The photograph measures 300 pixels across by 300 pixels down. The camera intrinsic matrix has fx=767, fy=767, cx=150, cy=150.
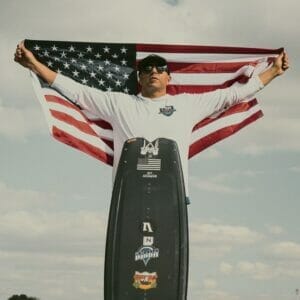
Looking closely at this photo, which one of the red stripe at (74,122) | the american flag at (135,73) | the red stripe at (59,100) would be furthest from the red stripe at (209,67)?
the red stripe at (59,100)

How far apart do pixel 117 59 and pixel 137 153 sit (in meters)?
2.34

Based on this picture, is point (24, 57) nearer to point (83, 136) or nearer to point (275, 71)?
point (83, 136)

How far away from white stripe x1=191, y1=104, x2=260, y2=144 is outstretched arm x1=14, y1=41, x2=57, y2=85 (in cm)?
313

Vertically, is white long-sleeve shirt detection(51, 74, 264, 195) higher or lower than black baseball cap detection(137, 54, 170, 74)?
lower

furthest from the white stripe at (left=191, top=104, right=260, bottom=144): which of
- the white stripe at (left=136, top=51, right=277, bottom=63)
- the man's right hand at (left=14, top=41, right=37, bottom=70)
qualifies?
the man's right hand at (left=14, top=41, right=37, bottom=70)

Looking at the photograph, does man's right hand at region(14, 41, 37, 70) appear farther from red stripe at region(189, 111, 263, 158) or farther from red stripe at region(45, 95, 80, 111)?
red stripe at region(189, 111, 263, 158)

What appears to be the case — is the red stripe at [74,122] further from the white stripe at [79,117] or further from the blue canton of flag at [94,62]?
the blue canton of flag at [94,62]

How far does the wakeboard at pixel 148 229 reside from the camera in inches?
557

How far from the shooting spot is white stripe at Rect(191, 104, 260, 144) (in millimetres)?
15719

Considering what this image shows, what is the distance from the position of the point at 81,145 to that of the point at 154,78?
2047 millimetres

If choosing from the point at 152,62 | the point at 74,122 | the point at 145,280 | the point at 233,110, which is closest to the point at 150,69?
the point at 152,62

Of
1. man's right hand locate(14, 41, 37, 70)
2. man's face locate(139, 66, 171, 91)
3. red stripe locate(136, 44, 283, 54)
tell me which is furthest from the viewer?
red stripe locate(136, 44, 283, 54)

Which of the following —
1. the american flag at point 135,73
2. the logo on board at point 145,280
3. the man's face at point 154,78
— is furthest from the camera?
the american flag at point 135,73

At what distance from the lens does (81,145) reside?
1559cm
